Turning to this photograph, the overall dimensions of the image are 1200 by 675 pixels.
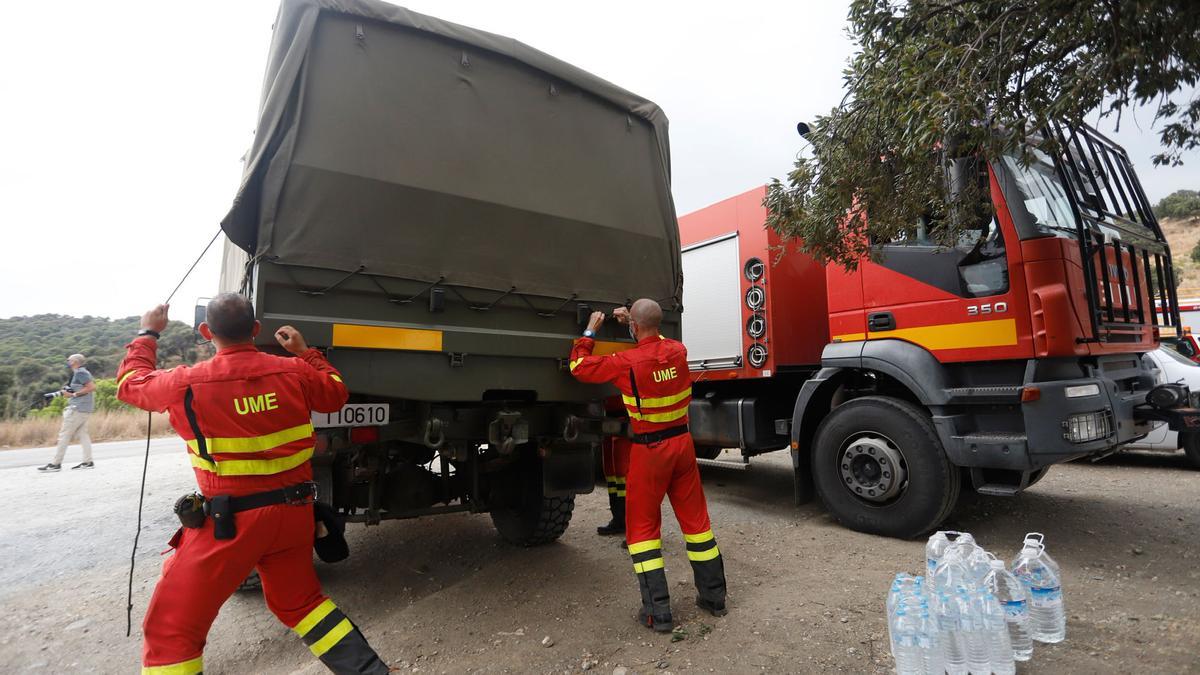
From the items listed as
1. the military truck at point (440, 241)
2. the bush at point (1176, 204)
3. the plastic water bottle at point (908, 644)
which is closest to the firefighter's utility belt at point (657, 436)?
the military truck at point (440, 241)

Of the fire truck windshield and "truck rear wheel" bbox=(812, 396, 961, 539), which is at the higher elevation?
the fire truck windshield

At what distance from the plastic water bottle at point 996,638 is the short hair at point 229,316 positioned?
296cm

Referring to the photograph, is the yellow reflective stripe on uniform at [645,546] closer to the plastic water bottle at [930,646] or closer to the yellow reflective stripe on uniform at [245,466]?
the plastic water bottle at [930,646]

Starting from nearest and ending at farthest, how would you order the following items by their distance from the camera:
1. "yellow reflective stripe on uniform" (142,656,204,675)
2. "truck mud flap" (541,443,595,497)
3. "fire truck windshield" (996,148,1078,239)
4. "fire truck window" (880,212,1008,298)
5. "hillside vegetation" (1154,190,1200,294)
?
"yellow reflective stripe on uniform" (142,656,204,675), "truck mud flap" (541,443,595,497), "fire truck windshield" (996,148,1078,239), "fire truck window" (880,212,1008,298), "hillside vegetation" (1154,190,1200,294)

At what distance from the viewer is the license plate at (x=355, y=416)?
8.90 feet

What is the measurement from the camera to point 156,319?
2496 mm

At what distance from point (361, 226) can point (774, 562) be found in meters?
3.17

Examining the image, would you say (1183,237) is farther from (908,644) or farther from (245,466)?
(245,466)

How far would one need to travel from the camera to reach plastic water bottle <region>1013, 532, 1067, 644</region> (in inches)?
103

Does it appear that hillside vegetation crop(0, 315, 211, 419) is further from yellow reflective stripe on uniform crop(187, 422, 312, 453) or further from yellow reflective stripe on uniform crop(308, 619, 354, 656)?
yellow reflective stripe on uniform crop(308, 619, 354, 656)

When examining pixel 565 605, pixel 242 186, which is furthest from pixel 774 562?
pixel 242 186

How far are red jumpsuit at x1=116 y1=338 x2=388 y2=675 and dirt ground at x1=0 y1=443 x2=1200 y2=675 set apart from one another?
0.58 metres

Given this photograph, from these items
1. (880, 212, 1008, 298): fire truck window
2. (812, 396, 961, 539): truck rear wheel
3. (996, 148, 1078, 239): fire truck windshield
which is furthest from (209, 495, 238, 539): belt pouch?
(996, 148, 1078, 239): fire truck windshield

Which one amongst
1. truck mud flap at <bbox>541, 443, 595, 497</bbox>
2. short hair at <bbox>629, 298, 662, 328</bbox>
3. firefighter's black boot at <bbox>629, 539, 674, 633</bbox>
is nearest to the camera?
firefighter's black boot at <bbox>629, 539, 674, 633</bbox>
